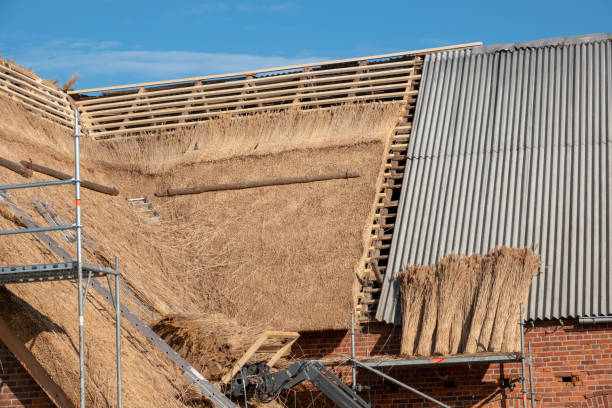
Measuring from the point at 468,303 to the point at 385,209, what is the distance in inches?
118

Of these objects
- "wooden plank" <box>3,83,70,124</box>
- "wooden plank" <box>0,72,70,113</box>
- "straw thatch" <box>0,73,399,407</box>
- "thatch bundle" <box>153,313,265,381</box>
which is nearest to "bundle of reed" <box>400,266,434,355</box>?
"straw thatch" <box>0,73,399,407</box>

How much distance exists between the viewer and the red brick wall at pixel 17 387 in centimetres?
1266

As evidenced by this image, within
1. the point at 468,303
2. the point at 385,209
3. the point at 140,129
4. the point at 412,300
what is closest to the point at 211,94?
the point at 140,129

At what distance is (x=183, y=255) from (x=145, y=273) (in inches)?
52.9

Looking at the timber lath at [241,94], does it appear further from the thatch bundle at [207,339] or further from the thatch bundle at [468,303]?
the thatch bundle at [207,339]

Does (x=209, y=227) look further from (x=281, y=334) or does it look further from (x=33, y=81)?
(x=33, y=81)

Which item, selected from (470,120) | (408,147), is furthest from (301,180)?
(470,120)

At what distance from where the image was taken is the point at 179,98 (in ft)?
68.6

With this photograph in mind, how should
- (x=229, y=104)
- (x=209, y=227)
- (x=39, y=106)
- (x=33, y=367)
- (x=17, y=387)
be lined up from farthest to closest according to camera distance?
(x=229, y=104) → (x=39, y=106) → (x=209, y=227) → (x=17, y=387) → (x=33, y=367)

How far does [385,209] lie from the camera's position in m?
17.3

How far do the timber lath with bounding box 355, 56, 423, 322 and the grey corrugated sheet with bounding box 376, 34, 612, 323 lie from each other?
20 centimetres

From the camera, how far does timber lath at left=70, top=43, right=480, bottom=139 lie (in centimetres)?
1966

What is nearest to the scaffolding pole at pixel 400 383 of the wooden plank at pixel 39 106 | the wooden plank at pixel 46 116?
the wooden plank at pixel 46 116

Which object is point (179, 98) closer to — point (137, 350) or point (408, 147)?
point (408, 147)
